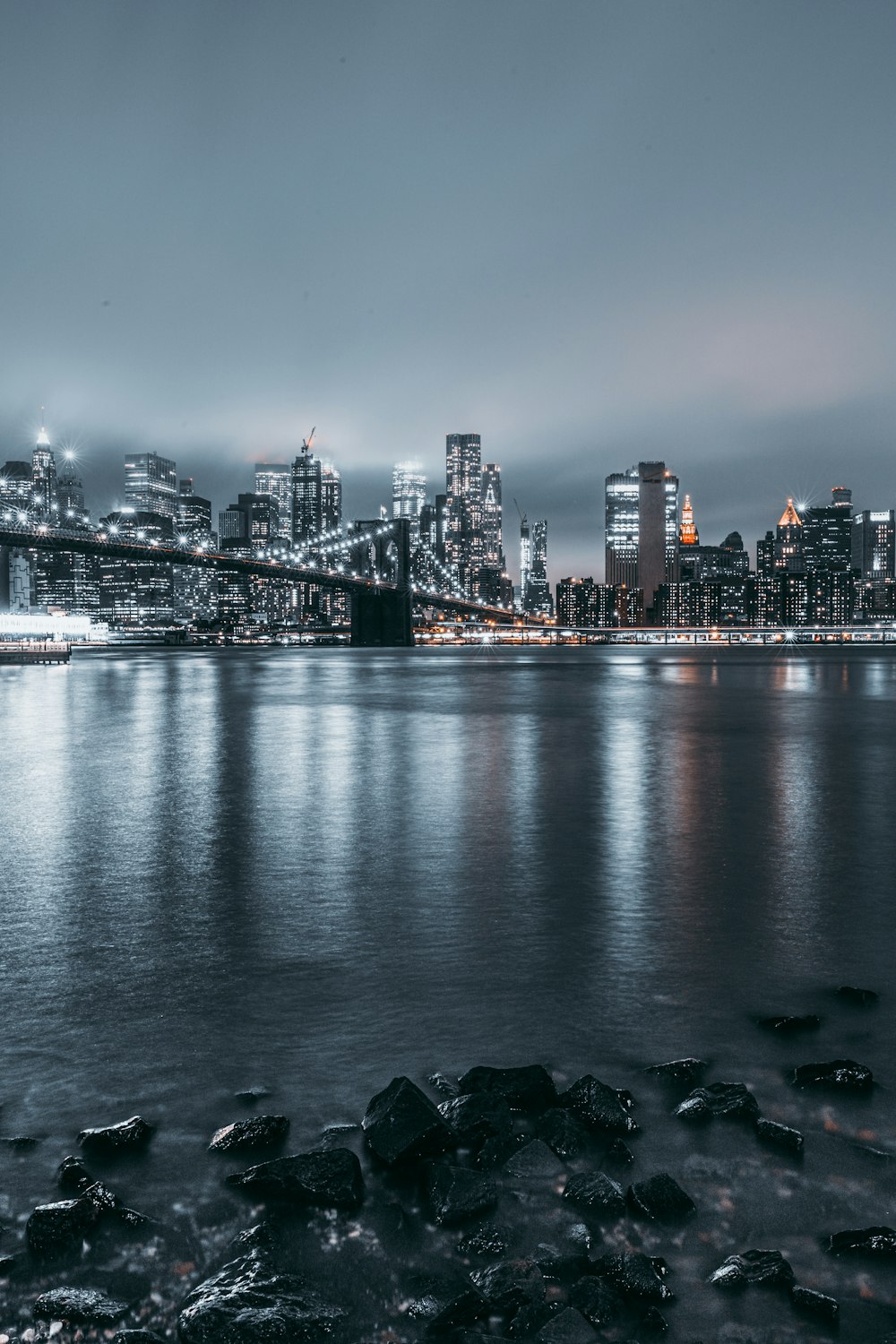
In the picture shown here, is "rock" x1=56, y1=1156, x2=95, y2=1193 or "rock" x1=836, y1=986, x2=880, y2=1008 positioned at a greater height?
"rock" x1=56, y1=1156, x2=95, y2=1193

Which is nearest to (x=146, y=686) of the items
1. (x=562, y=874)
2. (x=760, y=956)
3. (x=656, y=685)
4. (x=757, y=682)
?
(x=656, y=685)

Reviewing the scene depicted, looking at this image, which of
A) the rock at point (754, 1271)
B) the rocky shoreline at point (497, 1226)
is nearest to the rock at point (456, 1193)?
the rocky shoreline at point (497, 1226)

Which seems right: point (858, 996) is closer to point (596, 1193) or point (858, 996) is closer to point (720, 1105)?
point (720, 1105)

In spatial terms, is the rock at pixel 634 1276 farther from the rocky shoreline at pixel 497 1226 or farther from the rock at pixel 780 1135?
the rock at pixel 780 1135

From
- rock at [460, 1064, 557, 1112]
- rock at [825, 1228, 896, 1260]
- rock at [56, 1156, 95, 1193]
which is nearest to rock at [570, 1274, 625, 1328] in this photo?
rock at [825, 1228, 896, 1260]

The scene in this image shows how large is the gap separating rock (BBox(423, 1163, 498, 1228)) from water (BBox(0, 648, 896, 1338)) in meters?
0.67

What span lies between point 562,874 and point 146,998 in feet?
15.8

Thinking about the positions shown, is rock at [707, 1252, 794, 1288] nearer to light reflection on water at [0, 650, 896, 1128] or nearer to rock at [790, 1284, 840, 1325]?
rock at [790, 1284, 840, 1325]

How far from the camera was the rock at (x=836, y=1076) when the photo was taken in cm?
482

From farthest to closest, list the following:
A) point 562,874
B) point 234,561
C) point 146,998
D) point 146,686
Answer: point 234,561 < point 146,686 < point 562,874 < point 146,998

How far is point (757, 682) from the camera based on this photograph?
55.3 metres

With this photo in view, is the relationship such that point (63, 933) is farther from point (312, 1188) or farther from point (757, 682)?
point (757, 682)

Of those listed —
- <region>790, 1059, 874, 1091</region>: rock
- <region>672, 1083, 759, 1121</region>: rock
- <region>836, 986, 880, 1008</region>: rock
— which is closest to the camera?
<region>672, 1083, 759, 1121</region>: rock

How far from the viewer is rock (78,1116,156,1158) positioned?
166 inches
